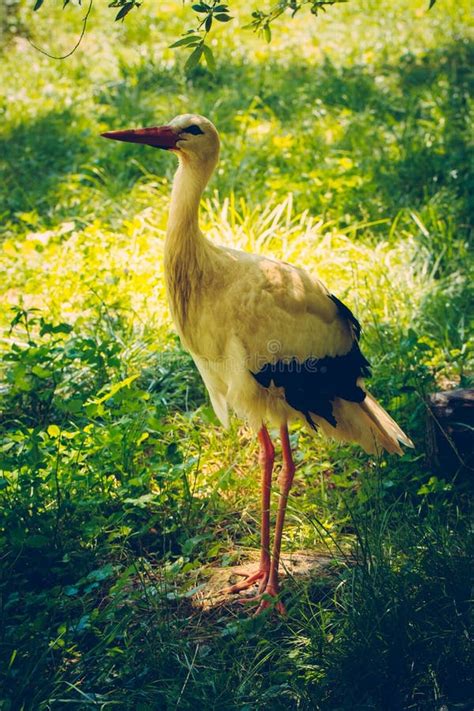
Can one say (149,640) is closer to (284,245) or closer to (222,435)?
(222,435)

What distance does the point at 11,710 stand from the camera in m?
2.61

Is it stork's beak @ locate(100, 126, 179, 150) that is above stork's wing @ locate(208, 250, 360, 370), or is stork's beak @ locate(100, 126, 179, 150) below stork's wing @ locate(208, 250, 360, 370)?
above

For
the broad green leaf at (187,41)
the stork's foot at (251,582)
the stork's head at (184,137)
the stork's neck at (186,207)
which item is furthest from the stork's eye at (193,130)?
the stork's foot at (251,582)

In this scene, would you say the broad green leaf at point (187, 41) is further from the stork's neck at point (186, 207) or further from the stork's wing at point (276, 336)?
the stork's wing at point (276, 336)

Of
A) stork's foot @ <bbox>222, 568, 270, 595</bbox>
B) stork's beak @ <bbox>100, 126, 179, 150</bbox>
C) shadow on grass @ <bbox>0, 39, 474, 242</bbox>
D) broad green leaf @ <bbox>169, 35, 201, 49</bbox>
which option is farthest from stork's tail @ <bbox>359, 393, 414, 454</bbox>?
shadow on grass @ <bbox>0, 39, 474, 242</bbox>

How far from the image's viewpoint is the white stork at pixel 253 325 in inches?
136

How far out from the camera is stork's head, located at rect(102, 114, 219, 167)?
11.1 feet

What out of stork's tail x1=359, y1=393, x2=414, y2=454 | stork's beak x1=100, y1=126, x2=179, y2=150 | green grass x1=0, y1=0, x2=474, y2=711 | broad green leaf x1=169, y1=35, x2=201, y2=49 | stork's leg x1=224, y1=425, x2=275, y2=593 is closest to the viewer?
broad green leaf x1=169, y1=35, x2=201, y2=49

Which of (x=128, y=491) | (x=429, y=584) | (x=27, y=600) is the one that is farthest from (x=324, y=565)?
(x=27, y=600)

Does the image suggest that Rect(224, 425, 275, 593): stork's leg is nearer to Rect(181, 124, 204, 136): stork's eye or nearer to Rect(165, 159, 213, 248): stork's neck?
Rect(165, 159, 213, 248): stork's neck

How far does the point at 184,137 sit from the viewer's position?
135 inches

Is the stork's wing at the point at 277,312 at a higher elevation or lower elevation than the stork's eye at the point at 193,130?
lower

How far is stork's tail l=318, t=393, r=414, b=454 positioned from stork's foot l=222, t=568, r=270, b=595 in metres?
0.68

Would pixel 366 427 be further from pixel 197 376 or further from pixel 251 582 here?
Result: pixel 197 376
